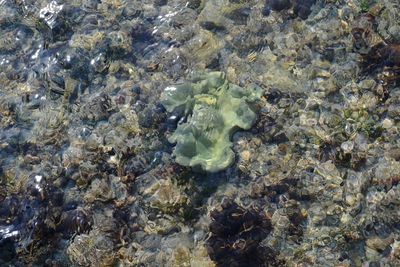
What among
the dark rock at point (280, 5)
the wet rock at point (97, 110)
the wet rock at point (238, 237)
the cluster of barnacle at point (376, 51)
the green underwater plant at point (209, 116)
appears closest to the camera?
the wet rock at point (238, 237)

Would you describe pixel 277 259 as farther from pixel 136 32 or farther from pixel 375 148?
pixel 136 32

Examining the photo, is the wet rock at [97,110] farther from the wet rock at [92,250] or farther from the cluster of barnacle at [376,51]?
the cluster of barnacle at [376,51]

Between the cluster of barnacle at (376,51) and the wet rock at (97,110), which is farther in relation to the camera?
the wet rock at (97,110)

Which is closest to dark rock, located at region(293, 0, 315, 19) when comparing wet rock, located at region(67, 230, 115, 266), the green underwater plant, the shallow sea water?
the shallow sea water

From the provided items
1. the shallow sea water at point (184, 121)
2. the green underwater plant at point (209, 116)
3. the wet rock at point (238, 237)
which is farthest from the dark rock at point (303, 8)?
the wet rock at point (238, 237)

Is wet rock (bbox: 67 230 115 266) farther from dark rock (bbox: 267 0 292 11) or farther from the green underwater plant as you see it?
dark rock (bbox: 267 0 292 11)

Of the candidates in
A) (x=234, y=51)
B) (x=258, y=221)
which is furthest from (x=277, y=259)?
(x=234, y=51)
